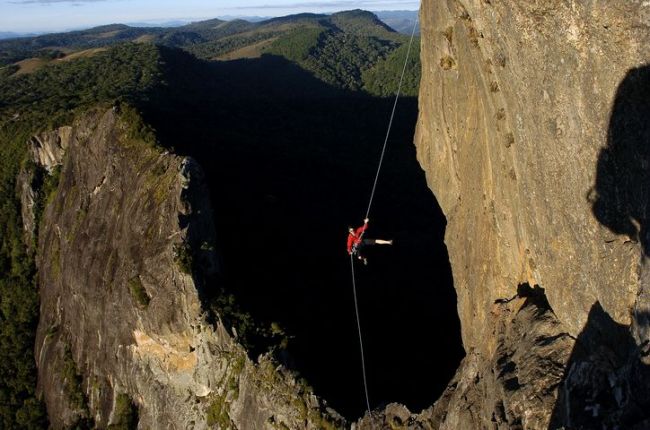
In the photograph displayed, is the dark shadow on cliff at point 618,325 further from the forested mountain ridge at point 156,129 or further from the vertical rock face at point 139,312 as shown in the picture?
the forested mountain ridge at point 156,129

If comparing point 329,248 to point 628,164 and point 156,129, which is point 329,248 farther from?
point 628,164

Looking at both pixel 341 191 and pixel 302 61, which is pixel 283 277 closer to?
pixel 341 191

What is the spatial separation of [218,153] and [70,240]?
11987mm

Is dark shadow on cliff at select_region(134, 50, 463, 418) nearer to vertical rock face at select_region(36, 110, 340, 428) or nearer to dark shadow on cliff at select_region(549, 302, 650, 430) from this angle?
vertical rock face at select_region(36, 110, 340, 428)

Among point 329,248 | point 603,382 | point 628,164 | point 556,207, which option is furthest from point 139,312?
point 628,164

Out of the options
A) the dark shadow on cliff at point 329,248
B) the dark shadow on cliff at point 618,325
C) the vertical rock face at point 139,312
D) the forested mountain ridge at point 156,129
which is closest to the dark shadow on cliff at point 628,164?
the dark shadow on cliff at point 618,325

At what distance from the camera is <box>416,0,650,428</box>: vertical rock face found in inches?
312

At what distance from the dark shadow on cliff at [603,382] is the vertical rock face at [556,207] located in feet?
0.08

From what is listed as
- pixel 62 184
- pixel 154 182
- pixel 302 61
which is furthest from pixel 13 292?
pixel 302 61

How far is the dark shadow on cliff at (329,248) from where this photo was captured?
22016 mm

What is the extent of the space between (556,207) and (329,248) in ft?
72.3

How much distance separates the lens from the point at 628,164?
26.7 ft

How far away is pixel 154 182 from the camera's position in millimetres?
25922

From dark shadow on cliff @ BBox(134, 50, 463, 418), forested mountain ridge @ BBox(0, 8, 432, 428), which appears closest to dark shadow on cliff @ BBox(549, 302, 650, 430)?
dark shadow on cliff @ BBox(134, 50, 463, 418)
